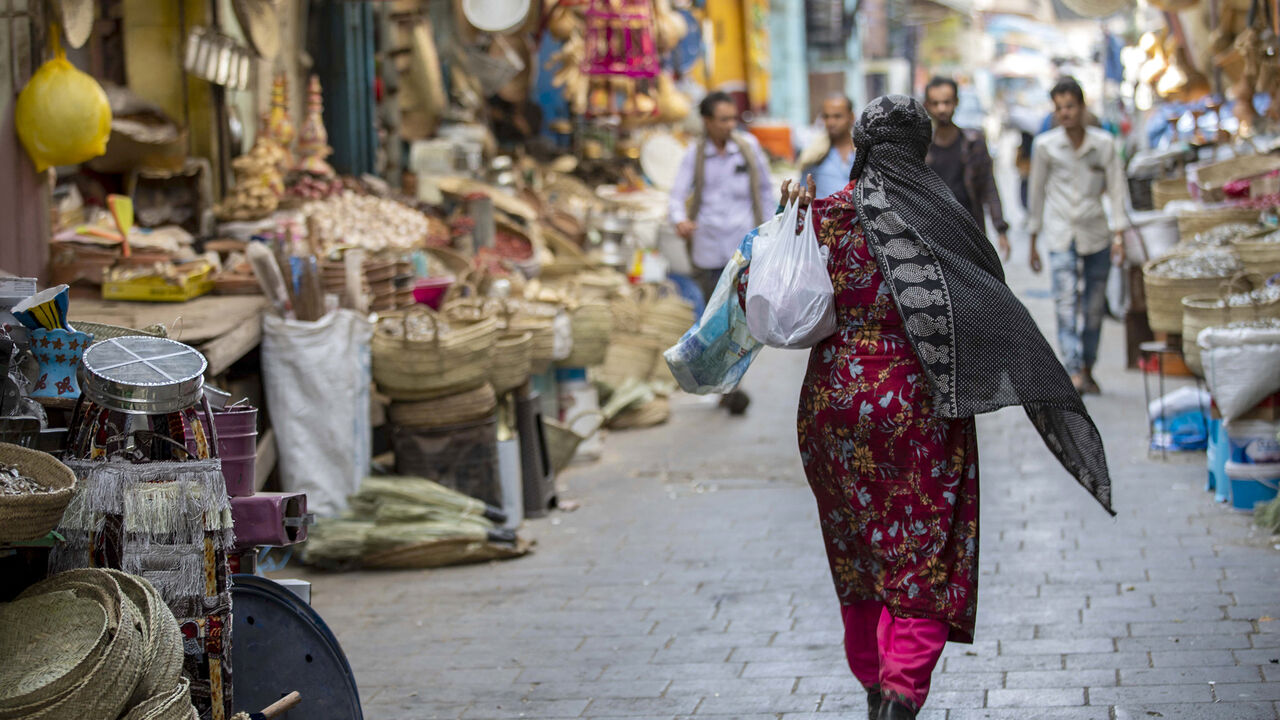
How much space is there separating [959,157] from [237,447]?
6005 mm

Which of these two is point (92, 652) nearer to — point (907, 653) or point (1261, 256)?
point (907, 653)

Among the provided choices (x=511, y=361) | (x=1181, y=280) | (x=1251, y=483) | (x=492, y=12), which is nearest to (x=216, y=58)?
(x=511, y=361)

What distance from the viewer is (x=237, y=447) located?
389 centimetres

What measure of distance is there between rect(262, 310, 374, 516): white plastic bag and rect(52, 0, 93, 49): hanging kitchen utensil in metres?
1.46

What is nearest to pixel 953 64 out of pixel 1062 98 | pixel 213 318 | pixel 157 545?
pixel 1062 98

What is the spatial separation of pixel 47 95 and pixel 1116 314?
9.47 meters

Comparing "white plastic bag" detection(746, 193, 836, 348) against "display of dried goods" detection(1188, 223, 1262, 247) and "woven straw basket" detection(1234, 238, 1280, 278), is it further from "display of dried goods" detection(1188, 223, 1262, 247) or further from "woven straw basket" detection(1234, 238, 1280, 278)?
"display of dried goods" detection(1188, 223, 1262, 247)

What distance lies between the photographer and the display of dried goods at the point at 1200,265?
24.7ft

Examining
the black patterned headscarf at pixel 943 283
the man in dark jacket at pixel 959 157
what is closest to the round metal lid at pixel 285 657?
the black patterned headscarf at pixel 943 283

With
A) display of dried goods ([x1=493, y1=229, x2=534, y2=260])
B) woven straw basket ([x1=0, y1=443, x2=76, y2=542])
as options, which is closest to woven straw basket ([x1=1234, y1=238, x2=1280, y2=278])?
display of dried goods ([x1=493, y1=229, x2=534, y2=260])

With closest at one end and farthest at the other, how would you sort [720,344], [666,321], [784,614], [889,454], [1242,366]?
[889,454], [720,344], [784,614], [1242,366], [666,321]

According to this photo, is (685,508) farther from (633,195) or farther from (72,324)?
(633,195)

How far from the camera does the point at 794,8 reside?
94.9 ft

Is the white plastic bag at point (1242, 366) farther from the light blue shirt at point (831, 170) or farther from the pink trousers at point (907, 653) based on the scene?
the light blue shirt at point (831, 170)
